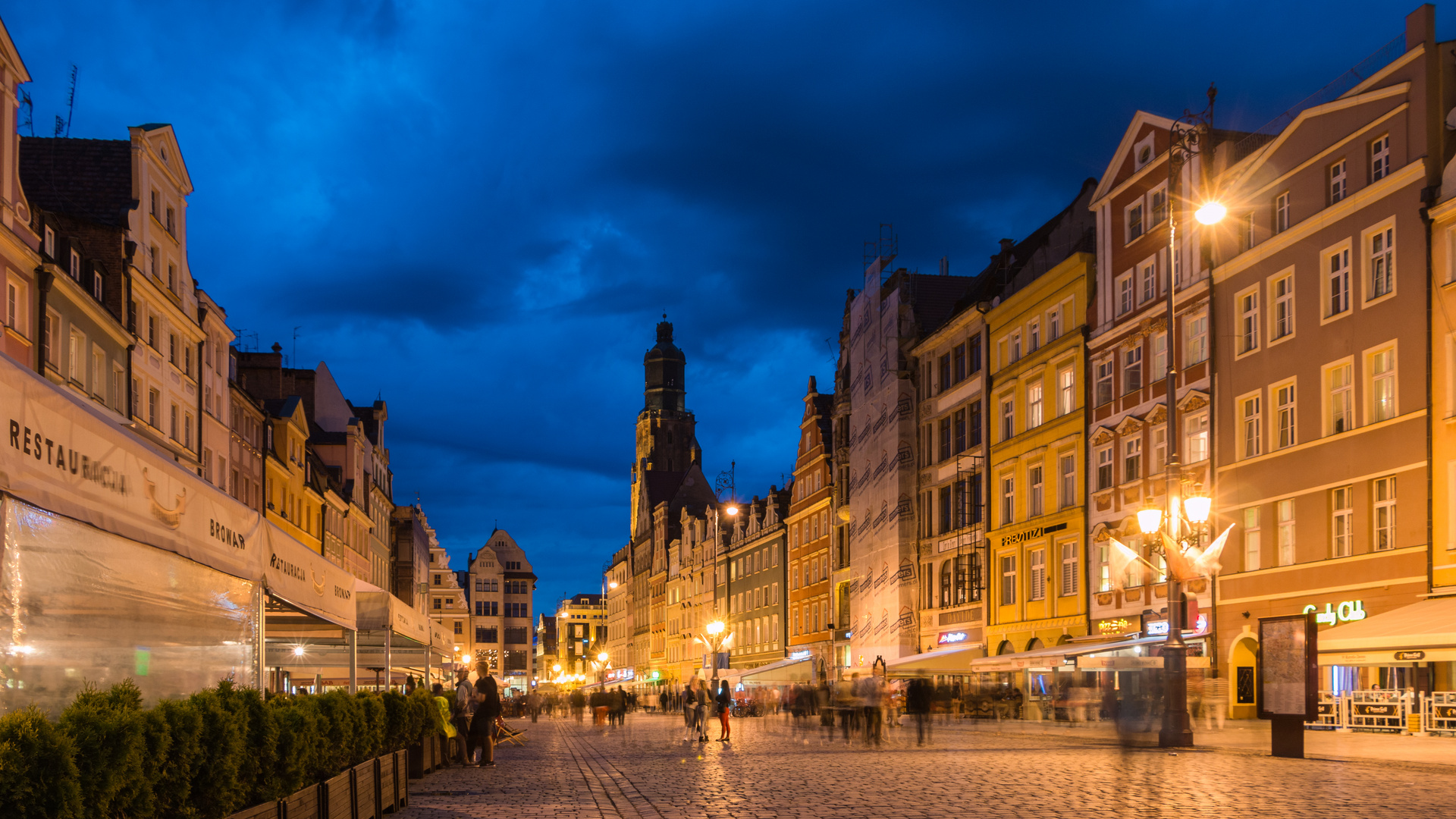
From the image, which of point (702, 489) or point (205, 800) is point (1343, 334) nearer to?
point (205, 800)

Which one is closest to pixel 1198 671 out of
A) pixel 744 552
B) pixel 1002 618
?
pixel 1002 618

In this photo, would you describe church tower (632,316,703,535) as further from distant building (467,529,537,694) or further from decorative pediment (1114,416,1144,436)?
decorative pediment (1114,416,1144,436)

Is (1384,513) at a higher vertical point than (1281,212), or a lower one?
lower

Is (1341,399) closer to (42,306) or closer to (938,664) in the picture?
(938,664)

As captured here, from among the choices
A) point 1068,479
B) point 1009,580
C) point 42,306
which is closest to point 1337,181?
point 1068,479

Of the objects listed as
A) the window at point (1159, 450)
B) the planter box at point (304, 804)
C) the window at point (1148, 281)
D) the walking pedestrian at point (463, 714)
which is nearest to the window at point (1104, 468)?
the window at point (1159, 450)

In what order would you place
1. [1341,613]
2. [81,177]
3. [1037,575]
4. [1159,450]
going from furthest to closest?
[1037,575], [1159,450], [81,177], [1341,613]

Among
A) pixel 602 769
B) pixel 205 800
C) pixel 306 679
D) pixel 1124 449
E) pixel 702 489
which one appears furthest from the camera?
pixel 702 489

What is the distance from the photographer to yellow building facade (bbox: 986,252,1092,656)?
4659 cm

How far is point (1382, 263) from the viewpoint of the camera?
3172cm

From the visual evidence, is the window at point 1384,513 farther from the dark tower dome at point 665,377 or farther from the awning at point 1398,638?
the dark tower dome at point 665,377

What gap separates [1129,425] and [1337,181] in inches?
439

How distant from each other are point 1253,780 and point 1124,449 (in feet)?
87.5

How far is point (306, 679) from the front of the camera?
95.9 feet
